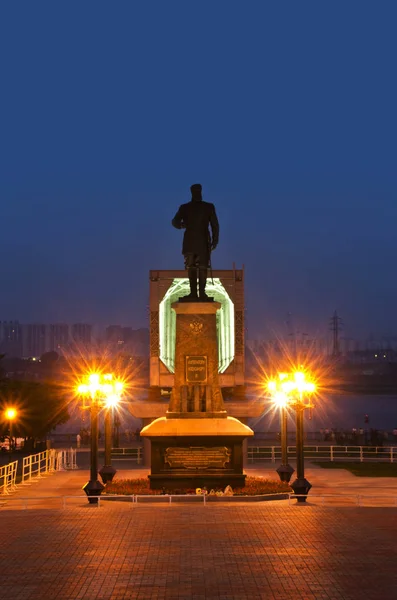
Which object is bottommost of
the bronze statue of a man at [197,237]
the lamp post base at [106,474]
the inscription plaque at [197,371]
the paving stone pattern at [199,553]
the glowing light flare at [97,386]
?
the paving stone pattern at [199,553]

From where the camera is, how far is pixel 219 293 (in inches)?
2292

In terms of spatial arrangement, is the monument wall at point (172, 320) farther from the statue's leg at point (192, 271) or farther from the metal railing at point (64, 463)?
the statue's leg at point (192, 271)

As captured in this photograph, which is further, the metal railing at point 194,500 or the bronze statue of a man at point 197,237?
the bronze statue of a man at point 197,237

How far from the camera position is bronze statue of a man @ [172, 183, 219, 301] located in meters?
28.3

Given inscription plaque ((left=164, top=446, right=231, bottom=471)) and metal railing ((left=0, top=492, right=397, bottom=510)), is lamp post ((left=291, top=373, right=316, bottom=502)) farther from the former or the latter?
inscription plaque ((left=164, top=446, right=231, bottom=471))

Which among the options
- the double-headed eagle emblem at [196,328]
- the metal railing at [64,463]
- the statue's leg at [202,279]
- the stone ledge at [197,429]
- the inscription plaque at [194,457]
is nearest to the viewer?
the stone ledge at [197,429]

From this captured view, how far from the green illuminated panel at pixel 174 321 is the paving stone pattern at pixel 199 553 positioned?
1300 inches

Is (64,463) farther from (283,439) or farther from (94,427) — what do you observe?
(94,427)

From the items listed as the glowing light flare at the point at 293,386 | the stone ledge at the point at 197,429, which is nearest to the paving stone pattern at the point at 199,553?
the stone ledge at the point at 197,429

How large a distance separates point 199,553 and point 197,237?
528 inches

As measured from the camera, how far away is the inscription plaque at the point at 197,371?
2731cm

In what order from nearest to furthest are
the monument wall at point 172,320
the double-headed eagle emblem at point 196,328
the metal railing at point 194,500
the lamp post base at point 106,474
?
1. the metal railing at point 194,500
2. the double-headed eagle emblem at point 196,328
3. the lamp post base at point 106,474
4. the monument wall at point 172,320

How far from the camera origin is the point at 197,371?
89.7 feet

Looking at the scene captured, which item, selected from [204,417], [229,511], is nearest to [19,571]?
[229,511]
